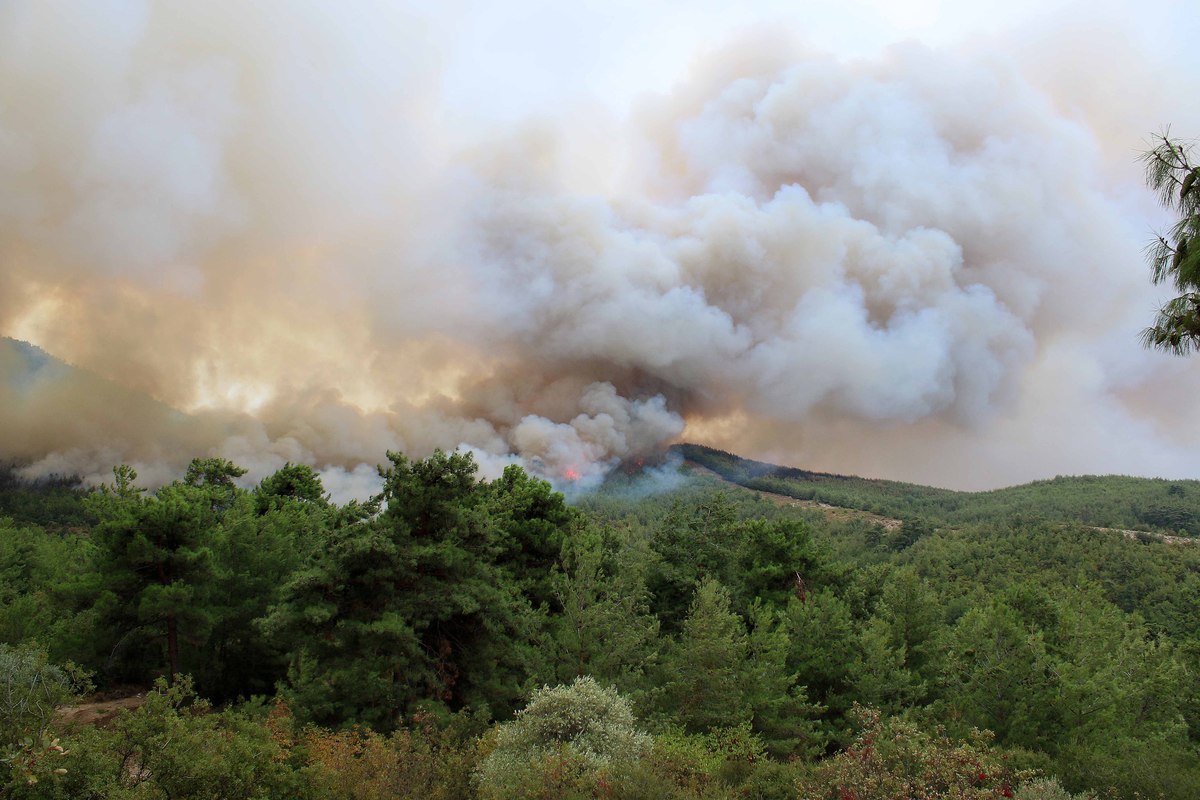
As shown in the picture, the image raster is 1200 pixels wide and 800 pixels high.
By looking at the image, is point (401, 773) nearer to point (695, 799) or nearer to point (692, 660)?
point (695, 799)

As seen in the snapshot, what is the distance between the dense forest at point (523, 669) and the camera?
12547 millimetres

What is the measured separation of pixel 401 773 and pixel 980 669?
949 inches

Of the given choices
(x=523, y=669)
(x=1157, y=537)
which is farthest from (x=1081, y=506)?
(x=523, y=669)

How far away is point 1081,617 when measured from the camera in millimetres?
37500

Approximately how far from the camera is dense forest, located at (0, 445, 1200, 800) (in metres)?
12.5

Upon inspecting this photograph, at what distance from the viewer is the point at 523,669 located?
2455cm

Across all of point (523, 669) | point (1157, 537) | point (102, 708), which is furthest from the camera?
point (1157, 537)

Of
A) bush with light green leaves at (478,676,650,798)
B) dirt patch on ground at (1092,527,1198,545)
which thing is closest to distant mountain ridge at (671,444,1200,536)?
dirt patch on ground at (1092,527,1198,545)

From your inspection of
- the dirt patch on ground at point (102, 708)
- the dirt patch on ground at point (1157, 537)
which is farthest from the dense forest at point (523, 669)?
the dirt patch on ground at point (1157, 537)

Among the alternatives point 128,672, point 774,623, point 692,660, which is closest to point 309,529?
point 128,672

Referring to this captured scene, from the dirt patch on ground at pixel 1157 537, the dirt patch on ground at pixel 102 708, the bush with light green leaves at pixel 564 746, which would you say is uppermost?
the dirt patch on ground at pixel 1157 537

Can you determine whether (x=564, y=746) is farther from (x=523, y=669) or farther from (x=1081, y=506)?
(x=1081, y=506)

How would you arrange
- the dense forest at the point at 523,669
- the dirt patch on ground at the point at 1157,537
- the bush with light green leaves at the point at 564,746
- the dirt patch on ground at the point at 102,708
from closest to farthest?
1. the dense forest at the point at 523,669
2. the bush with light green leaves at the point at 564,746
3. the dirt patch on ground at the point at 102,708
4. the dirt patch on ground at the point at 1157,537

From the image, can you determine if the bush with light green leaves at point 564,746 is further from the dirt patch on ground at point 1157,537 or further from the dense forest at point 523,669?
the dirt patch on ground at point 1157,537
